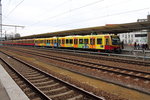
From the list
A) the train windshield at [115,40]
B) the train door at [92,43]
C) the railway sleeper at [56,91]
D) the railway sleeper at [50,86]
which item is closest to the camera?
the railway sleeper at [56,91]

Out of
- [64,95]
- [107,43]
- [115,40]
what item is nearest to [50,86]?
[64,95]

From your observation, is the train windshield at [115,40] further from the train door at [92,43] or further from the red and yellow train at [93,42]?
the train door at [92,43]

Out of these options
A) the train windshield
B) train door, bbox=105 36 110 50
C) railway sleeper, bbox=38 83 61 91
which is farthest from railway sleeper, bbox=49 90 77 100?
the train windshield

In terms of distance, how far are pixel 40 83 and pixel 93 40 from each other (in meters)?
15.8

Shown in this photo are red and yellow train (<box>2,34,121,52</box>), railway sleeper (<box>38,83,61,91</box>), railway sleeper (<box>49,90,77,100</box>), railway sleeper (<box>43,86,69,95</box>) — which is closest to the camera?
railway sleeper (<box>49,90,77,100</box>)

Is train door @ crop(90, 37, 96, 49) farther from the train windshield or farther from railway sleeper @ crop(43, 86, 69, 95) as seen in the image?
railway sleeper @ crop(43, 86, 69, 95)

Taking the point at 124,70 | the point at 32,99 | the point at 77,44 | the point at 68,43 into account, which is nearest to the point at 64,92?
the point at 32,99

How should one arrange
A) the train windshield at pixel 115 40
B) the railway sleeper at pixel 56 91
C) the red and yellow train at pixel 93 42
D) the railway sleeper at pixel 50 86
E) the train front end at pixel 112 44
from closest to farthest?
the railway sleeper at pixel 56 91 < the railway sleeper at pixel 50 86 < the train front end at pixel 112 44 < the red and yellow train at pixel 93 42 < the train windshield at pixel 115 40

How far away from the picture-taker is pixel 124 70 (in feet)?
33.9

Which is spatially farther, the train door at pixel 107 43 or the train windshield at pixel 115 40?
the train windshield at pixel 115 40

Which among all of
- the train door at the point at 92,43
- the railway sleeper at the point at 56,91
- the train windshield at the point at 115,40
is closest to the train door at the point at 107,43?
the train windshield at the point at 115,40

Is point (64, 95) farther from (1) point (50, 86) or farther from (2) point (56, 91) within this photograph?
(1) point (50, 86)

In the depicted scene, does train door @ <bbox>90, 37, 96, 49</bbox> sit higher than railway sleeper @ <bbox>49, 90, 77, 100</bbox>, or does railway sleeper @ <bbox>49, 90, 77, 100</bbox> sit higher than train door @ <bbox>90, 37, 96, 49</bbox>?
train door @ <bbox>90, 37, 96, 49</bbox>

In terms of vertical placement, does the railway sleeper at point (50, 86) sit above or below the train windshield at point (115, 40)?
below
